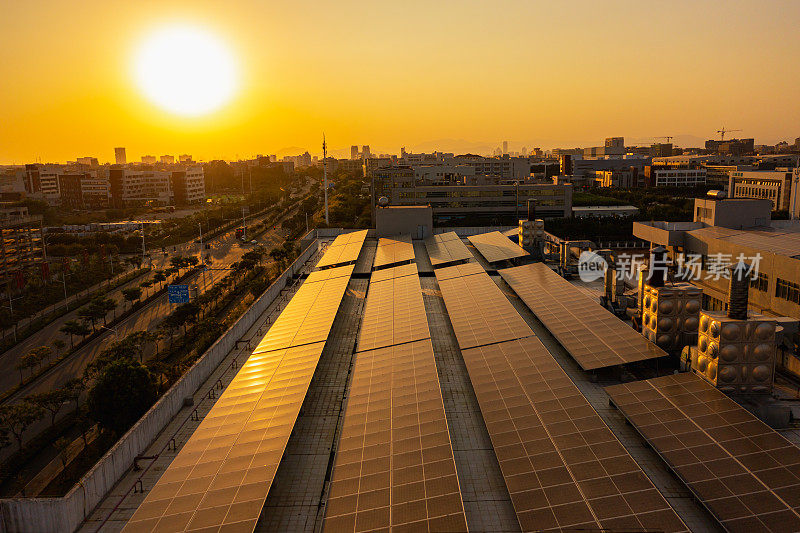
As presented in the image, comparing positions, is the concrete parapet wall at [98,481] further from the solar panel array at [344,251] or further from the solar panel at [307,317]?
the solar panel array at [344,251]

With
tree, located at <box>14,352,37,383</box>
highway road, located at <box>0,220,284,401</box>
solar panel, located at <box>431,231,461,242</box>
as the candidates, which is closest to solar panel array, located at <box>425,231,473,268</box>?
solar panel, located at <box>431,231,461,242</box>

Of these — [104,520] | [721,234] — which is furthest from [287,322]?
[721,234]

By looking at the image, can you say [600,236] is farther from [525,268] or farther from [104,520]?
[104,520]

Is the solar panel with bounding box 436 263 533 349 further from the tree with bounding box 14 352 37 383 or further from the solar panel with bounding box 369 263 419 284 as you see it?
the tree with bounding box 14 352 37 383

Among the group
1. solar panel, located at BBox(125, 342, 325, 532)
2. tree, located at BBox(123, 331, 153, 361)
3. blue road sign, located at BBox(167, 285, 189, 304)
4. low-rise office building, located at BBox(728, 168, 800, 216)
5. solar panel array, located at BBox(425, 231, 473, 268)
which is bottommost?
tree, located at BBox(123, 331, 153, 361)

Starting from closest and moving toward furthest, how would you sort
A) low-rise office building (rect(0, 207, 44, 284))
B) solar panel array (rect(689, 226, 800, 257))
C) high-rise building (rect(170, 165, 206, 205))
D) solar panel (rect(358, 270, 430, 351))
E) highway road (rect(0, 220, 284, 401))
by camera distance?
solar panel (rect(358, 270, 430, 351)) → solar panel array (rect(689, 226, 800, 257)) → highway road (rect(0, 220, 284, 401)) → low-rise office building (rect(0, 207, 44, 284)) → high-rise building (rect(170, 165, 206, 205))

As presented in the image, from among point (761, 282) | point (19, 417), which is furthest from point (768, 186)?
point (19, 417)

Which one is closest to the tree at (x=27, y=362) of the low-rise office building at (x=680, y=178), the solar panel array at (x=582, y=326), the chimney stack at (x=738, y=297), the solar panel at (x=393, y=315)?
the solar panel at (x=393, y=315)
